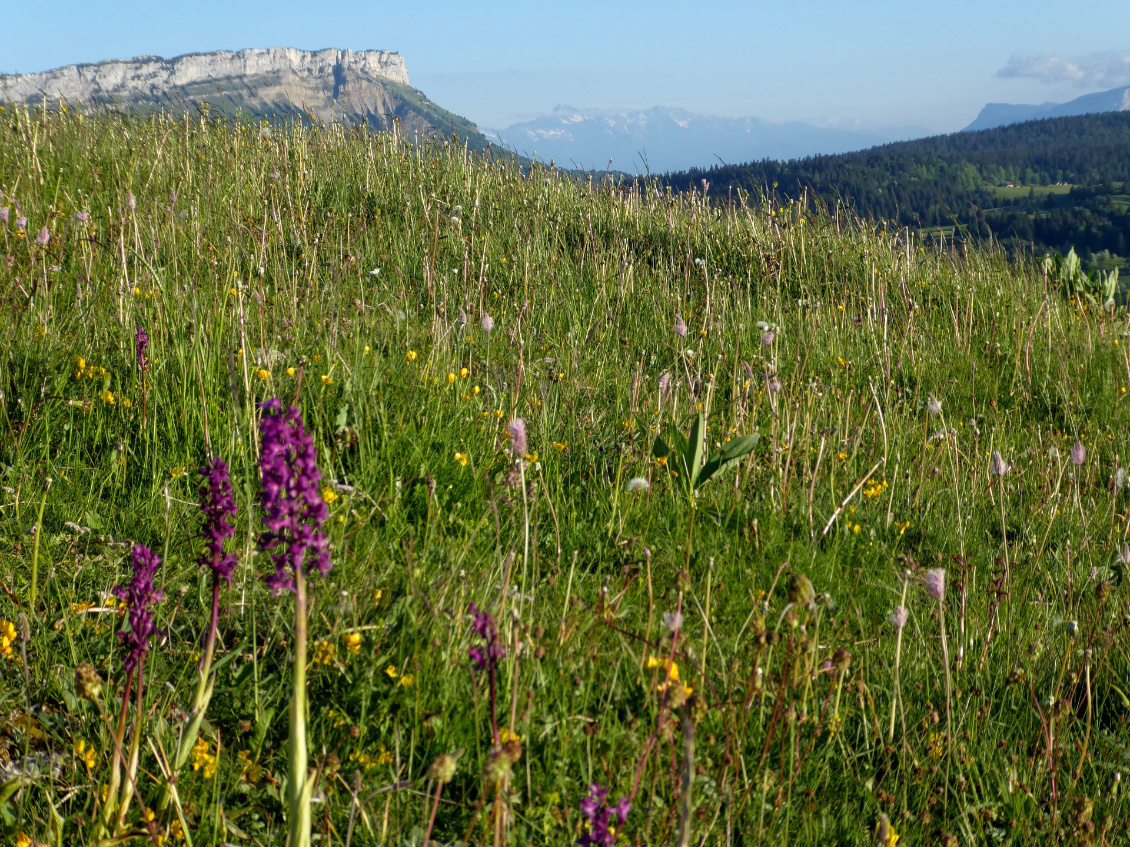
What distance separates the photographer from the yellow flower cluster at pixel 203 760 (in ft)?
4.33

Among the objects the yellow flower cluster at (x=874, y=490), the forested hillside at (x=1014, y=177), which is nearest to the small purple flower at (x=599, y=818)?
the yellow flower cluster at (x=874, y=490)

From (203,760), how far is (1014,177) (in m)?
132

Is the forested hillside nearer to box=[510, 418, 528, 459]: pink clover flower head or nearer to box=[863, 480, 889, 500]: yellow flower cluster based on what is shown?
box=[863, 480, 889, 500]: yellow flower cluster

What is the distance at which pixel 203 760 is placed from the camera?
1.34 meters

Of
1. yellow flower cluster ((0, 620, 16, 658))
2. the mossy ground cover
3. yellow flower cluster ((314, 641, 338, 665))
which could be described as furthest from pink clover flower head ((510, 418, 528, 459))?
yellow flower cluster ((0, 620, 16, 658))

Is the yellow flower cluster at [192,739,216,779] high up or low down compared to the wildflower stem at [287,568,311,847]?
down

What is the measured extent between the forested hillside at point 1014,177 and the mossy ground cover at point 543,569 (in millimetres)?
41848

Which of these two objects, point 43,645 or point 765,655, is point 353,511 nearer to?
point 43,645

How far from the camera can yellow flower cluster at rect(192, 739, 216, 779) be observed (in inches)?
51.9

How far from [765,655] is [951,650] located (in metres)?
0.57

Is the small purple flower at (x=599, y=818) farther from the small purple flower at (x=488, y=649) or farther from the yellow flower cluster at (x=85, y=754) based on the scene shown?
the yellow flower cluster at (x=85, y=754)

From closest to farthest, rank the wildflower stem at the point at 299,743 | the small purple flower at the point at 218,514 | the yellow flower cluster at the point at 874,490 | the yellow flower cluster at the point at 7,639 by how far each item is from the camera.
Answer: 1. the wildflower stem at the point at 299,743
2. the small purple flower at the point at 218,514
3. the yellow flower cluster at the point at 7,639
4. the yellow flower cluster at the point at 874,490

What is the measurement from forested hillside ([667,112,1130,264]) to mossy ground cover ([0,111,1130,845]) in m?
41.8

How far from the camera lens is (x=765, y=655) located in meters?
1.76
